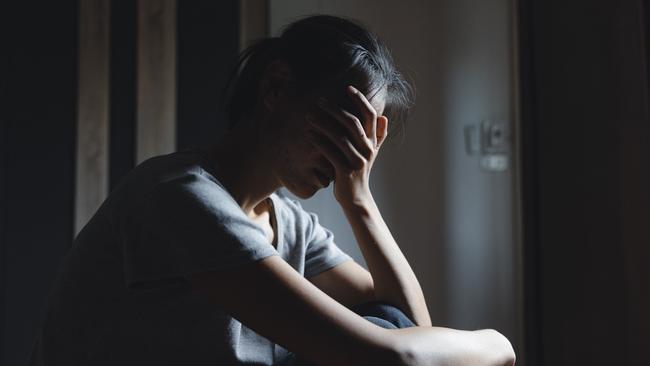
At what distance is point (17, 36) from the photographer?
1.79 meters

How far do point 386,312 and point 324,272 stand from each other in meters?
0.19

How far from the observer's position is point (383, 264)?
3.69 feet

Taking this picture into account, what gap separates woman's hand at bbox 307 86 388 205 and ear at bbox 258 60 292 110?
0.18 feet

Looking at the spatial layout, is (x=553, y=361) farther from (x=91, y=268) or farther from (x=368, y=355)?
(x=91, y=268)

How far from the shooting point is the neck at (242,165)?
94 cm

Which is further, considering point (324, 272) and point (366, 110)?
point (324, 272)

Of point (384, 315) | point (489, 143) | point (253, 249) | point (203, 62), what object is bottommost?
point (384, 315)

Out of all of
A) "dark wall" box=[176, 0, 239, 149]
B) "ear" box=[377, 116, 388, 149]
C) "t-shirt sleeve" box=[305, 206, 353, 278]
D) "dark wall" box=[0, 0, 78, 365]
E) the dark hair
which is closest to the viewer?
the dark hair

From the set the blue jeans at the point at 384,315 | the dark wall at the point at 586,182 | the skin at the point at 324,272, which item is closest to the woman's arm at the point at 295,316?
the skin at the point at 324,272

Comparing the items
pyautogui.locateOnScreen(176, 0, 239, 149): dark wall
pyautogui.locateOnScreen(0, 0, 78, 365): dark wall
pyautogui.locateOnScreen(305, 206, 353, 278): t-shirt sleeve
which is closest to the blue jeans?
pyautogui.locateOnScreen(305, 206, 353, 278): t-shirt sleeve

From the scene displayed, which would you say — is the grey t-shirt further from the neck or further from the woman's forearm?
the woman's forearm

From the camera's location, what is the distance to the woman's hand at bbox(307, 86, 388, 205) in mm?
930

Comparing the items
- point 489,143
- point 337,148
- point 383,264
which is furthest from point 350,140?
point 489,143

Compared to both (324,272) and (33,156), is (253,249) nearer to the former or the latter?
(324,272)
